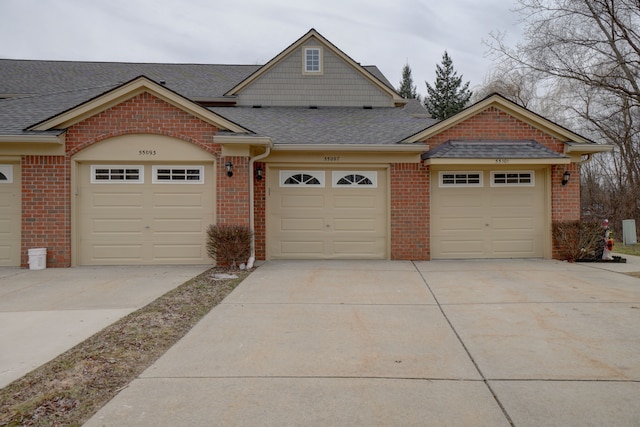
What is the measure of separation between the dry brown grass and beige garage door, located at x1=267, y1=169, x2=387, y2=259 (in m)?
5.01

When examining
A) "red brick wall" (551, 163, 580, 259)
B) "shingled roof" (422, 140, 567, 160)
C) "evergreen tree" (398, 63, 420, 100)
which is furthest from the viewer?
"evergreen tree" (398, 63, 420, 100)

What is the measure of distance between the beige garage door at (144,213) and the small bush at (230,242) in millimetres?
726

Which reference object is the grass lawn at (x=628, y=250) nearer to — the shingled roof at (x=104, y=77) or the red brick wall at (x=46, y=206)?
the shingled roof at (x=104, y=77)

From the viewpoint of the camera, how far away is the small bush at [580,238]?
1078cm

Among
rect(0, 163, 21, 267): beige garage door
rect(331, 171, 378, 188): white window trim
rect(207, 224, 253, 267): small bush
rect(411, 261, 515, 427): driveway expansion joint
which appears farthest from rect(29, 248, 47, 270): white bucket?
rect(411, 261, 515, 427): driveway expansion joint

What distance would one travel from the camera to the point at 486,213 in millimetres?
11320

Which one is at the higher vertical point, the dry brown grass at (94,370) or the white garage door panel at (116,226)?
the white garage door panel at (116,226)

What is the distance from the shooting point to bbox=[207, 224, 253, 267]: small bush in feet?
31.5

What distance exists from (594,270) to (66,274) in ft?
37.8

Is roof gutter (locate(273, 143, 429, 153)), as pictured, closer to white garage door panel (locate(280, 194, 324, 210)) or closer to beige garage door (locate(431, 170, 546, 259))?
beige garage door (locate(431, 170, 546, 259))

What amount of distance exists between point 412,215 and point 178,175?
5.94 m

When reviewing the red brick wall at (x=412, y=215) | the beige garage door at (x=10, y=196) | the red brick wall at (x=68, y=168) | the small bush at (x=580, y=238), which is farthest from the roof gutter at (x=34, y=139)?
the small bush at (x=580, y=238)

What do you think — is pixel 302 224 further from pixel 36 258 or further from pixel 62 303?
pixel 36 258

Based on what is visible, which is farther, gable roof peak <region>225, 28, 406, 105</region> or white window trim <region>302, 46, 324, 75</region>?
white window trim <region>302, 46, 324, 75</region>
